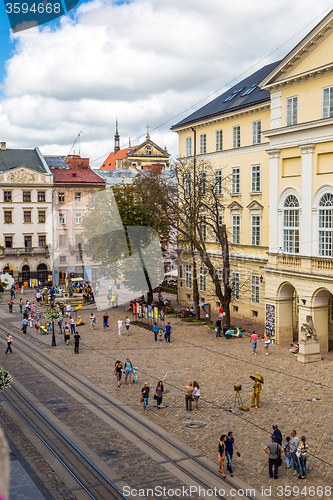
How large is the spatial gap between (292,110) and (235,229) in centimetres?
1435

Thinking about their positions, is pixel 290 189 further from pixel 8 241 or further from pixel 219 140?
pixel 8 241

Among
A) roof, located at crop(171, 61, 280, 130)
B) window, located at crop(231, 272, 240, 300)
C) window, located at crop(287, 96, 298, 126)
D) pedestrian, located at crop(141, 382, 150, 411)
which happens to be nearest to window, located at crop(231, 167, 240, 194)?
roof, located at crop(171, 61, 280, 130)

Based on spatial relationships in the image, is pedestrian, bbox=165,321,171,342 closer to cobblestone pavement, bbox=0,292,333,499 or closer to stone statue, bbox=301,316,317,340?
cobblestone pavement, bbox=0,292,333,499

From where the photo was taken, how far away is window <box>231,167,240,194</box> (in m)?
46.1

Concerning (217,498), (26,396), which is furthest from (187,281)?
(217,498)

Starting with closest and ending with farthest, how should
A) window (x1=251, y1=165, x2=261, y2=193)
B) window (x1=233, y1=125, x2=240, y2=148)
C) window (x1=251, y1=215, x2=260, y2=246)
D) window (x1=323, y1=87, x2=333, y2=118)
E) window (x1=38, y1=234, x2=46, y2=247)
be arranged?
window (x1=323, y1=87, x2=333, y2=118) < window (x1=251, y1=165, x2=261, y2=193) < window (x1=251, y1=215, x2=260, y2=246) < window (x1=233, y1=125, x2=240, y2=148) < window (x1=38, y1=234, x2=46, y2=247)

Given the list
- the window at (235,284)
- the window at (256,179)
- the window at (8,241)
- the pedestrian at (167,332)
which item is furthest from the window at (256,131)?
the window at (8,241)

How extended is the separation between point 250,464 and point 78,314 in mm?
34755

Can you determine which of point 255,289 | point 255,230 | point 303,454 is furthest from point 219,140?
point 303,454

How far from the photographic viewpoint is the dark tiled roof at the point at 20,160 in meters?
73.1

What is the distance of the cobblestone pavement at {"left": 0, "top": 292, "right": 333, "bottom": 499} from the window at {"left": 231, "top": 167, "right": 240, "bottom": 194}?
502 inches

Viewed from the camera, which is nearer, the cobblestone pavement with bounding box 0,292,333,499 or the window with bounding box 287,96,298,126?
the cobblestone pavement with bounding box 0,292,333,499

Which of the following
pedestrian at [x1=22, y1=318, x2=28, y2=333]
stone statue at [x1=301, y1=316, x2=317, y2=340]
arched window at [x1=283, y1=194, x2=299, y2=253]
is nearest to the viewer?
stone statue at [x1=301, y1=316, x2=317, y2=340]

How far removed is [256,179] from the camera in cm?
4388
